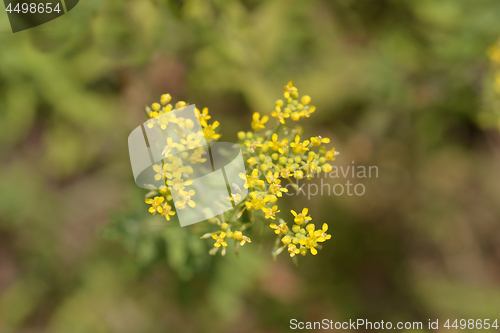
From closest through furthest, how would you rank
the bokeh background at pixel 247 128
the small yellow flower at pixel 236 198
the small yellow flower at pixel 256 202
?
the small yellow flower at pixel 256 202, the small yellow flower at pixel 236 198, the bokeh background at pixel 247 128

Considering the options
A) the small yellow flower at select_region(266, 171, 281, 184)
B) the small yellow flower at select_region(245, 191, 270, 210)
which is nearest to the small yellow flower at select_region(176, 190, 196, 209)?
the small yellow flower at select_region(245, 191, 270, 210)

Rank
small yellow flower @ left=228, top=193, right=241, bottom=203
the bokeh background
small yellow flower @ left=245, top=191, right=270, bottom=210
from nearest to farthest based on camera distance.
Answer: small yellow flower @ left=245, top=191, right=270, bottom=210 < small yellow flower @ left=228, top=193, right=241, bottom=203 < the bokeh background

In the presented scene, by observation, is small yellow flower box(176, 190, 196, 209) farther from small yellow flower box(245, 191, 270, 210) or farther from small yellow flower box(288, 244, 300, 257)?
small yellow flower box(288, 244, 300, 257)

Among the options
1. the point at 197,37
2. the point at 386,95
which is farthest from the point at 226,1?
the point at 386,95

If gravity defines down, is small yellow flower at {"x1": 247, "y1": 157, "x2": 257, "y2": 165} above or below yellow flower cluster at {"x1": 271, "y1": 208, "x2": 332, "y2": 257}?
above

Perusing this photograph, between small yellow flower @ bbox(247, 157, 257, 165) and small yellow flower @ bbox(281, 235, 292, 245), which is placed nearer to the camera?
small yellow flower @ bbox(281, 235, 292, 245)

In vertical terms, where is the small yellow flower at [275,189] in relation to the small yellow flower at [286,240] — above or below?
above

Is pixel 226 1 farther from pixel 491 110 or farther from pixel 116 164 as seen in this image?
pixel 491 110

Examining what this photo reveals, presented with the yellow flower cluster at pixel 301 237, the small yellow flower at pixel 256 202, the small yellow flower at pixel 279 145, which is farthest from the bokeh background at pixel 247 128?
the small yellow flower at pixel 279 145

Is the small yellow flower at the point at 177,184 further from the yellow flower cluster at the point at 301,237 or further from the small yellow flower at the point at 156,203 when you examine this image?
the yellow flower cluster at the point at 301,237
